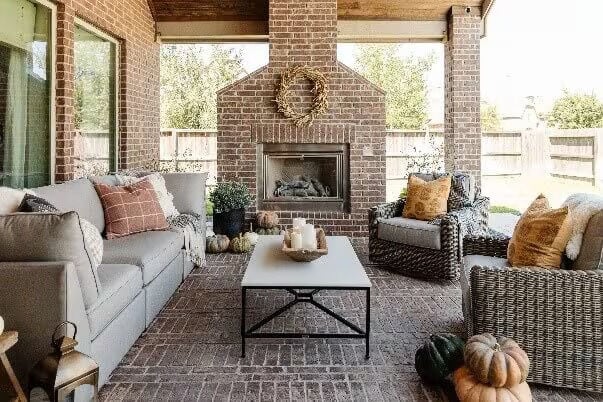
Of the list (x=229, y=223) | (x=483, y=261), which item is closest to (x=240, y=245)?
(x=229, y=223)

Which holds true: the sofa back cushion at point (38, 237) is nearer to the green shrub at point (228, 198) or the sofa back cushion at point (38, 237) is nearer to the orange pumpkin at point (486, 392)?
the orange pumpkin at point (486, 392)

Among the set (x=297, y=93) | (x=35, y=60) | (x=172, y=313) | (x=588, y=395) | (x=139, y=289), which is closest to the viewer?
(x=588, y=395)

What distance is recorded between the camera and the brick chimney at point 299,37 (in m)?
6.85

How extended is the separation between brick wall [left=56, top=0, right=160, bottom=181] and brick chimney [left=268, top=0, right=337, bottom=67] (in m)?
1.70

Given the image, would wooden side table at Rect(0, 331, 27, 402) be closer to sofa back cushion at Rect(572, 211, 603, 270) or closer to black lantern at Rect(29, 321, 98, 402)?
black lantern at Rect(29, 321, 98, 402)

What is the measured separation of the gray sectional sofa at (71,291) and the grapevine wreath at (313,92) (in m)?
3.45

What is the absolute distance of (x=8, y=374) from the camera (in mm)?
1983

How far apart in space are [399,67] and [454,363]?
9219mm

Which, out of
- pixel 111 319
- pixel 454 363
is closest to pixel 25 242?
pixel 111 319

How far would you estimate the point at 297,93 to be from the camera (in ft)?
22.5

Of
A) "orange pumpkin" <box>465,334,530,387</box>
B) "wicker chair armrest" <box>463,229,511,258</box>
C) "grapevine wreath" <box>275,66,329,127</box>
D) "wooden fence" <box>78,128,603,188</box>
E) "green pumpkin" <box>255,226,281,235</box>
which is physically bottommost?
"orange pumpkin" <box>465,334,530,387</box>

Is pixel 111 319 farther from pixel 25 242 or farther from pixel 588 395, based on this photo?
pixel 588 395

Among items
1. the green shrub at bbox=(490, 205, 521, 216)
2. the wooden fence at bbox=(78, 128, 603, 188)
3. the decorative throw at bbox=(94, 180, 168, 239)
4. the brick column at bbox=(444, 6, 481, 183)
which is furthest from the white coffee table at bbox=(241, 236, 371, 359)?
the green shrub at bbox=(490, 205, 521, 216)

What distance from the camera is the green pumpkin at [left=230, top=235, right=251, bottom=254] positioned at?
5910mm
